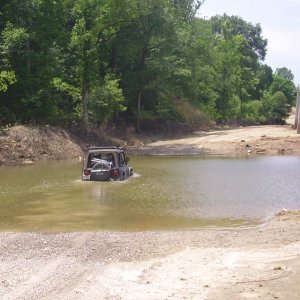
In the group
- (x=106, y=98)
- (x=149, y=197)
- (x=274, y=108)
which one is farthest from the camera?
(x=274, y=108)

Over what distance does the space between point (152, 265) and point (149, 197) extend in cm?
956

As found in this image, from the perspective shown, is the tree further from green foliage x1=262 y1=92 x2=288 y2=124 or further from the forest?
the forest

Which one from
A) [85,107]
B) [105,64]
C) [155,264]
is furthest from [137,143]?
[155,264]

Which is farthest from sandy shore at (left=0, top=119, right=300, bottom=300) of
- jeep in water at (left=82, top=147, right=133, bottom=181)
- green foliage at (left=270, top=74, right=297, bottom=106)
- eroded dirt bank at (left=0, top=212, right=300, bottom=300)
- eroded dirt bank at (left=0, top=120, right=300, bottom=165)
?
green foliage at (left=270, top=74, right=297, bottom=106)

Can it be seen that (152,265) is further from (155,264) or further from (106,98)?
(106,98)

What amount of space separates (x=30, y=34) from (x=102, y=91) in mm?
→ 7731

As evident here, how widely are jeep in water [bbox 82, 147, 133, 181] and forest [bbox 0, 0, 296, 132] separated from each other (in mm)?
11337

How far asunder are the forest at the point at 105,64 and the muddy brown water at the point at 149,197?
949 cm

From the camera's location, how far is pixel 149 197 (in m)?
18.7

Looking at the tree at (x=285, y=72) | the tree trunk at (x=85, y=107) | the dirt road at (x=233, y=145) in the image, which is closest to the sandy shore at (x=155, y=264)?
the dirt road at (x=233, y=145)

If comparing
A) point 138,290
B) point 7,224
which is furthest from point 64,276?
point 7,224

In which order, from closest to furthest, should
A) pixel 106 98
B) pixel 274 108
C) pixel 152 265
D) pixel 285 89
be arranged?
pixel 152 265
pixel 106 98
pixel 274 108
pixel 285 89

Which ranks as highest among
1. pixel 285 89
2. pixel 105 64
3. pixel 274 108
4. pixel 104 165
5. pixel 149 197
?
pixel 285 89

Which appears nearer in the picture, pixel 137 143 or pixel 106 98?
pixel 106 98
